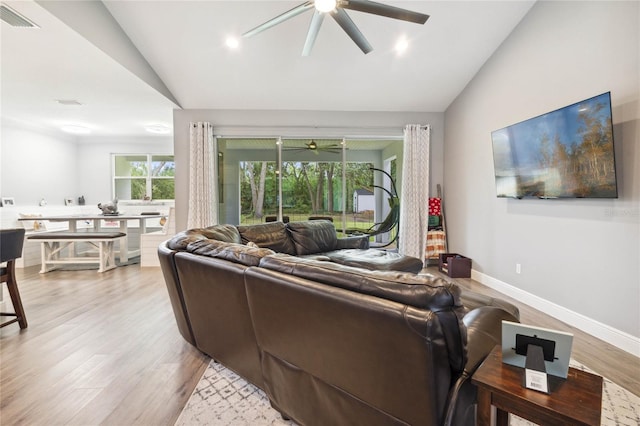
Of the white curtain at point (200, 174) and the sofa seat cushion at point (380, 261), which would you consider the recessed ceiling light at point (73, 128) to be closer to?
the white curtain at point (200, 174)

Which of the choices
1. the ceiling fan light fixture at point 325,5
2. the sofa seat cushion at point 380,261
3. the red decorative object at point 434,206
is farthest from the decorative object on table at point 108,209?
the red decorative object at point 434,206

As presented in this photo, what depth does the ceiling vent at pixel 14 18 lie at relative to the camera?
2.37 m

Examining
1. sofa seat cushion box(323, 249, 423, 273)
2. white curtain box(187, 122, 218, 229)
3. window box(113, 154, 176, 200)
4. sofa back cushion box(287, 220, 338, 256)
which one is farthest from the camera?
window box(113, 154, 176, 200)

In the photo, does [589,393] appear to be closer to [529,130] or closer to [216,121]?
[529,130]

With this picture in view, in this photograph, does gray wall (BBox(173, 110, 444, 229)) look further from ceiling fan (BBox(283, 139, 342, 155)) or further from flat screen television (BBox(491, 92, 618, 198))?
flat screen television (BBox(491, 92, 618, 198))

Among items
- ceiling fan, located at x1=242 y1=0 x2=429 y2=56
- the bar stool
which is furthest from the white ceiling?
the bar stool

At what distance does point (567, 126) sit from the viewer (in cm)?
254

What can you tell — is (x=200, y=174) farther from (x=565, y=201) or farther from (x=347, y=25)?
(x=565, y=201)

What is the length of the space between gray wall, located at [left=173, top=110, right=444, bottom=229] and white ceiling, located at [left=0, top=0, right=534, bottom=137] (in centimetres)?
14

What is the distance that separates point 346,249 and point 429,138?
254 cm

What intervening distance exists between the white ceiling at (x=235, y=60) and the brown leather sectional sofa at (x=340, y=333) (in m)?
2.64

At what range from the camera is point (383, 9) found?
228 cm

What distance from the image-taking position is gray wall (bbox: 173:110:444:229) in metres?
4.86

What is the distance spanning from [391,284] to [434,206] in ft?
14.2
